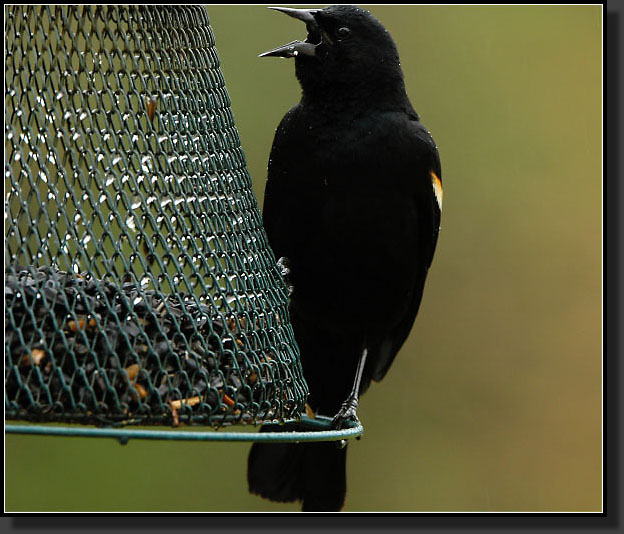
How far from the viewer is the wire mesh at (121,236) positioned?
11.0ft

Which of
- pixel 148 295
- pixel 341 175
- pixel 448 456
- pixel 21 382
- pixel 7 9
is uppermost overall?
pixel 7 9

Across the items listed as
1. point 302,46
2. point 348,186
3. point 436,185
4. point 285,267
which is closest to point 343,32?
point 302,46

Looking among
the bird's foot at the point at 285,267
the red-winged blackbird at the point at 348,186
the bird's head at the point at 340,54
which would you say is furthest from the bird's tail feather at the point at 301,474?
the bird's head at the point at 340,54

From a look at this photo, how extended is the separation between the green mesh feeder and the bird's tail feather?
143cm

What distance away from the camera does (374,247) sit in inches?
192

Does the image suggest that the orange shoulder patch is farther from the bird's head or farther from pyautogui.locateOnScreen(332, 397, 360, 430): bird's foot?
pyautogui.locateOnScreen(332, 397, 360, 430): bird's foot

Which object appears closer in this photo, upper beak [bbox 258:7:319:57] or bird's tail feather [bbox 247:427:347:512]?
upper beak [bbox 258:7:319:57]

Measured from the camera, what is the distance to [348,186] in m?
4.71

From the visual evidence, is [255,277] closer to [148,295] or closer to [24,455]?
[148,295]

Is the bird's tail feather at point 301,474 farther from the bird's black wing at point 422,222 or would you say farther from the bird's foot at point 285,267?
the bird's foot at point 285,267

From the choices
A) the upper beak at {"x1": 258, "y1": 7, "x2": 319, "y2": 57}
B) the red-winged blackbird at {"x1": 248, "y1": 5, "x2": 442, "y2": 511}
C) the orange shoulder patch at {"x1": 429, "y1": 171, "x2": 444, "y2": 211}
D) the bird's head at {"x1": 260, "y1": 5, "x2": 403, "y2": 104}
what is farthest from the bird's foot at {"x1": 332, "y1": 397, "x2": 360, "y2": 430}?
the upper beak at {"x1": 258, "y1": 7, "x2": 319, "y2": 57}

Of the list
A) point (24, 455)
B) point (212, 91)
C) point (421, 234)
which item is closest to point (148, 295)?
point (212, 91)

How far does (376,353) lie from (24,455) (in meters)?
2.98

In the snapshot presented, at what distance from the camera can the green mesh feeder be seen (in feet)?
11.0
